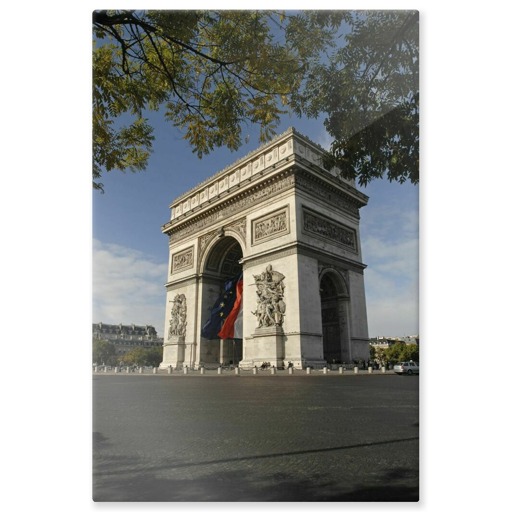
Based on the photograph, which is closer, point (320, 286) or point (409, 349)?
point (409, 349)

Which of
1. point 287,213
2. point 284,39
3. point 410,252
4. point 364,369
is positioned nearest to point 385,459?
point 410,252

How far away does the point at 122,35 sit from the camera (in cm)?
477

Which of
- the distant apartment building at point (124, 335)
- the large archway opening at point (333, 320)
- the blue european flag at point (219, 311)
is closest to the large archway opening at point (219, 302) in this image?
the blue european flag at point (219, 311)

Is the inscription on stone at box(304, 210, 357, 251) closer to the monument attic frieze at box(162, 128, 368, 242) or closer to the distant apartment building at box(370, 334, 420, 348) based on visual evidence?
the monument attic frieze at box(162, 128, 368, 242)

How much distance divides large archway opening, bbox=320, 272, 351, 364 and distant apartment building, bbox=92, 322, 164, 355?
9096mm

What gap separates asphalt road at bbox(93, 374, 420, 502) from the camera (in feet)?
12.0

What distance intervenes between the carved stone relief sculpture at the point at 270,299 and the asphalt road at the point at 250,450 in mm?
10736

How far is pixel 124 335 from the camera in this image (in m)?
5.15

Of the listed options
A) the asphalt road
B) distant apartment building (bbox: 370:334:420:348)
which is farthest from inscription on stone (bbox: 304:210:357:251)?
the asphalt road

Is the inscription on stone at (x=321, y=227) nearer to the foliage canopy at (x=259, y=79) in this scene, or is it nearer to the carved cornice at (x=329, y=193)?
the carved cornice at (x=329, y=193)

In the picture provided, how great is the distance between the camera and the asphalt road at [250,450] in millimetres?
3666
